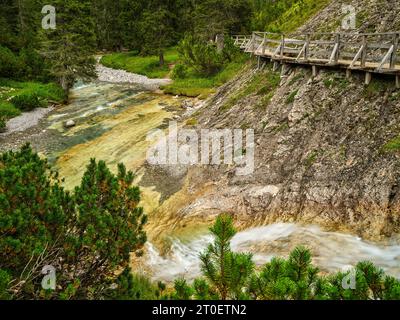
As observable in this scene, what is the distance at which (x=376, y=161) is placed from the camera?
45.1ft

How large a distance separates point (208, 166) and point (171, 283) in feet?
24.9

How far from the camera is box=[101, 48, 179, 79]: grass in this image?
5419 cm

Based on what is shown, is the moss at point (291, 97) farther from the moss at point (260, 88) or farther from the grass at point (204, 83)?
the grass at point (204, 83)

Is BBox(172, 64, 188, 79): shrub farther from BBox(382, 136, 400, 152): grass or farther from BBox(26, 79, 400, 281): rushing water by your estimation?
BBox(382, 136, 400, 152): grass

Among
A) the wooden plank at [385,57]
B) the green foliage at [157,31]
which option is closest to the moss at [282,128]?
the wooden plank at [385,57]

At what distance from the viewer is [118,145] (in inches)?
1003

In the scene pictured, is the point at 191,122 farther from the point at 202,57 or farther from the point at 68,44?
the point at 68,44

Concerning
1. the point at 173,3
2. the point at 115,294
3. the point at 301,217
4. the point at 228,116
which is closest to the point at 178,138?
the point at 228,116

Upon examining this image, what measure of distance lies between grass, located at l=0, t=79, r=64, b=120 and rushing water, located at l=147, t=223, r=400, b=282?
2439 centimetres

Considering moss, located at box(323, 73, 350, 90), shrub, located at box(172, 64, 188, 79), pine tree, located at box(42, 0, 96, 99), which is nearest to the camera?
moss, located at box(323, 73, 350, 90)

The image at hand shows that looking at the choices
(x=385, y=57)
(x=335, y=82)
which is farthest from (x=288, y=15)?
(x=385, y=57)

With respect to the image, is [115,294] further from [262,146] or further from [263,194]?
[262,146]

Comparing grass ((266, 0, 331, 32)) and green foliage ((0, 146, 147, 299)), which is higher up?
grass ((266, 0, 331, 32))

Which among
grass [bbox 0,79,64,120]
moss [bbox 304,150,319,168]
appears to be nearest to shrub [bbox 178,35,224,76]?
grass [bbox 0,79,64,120]
